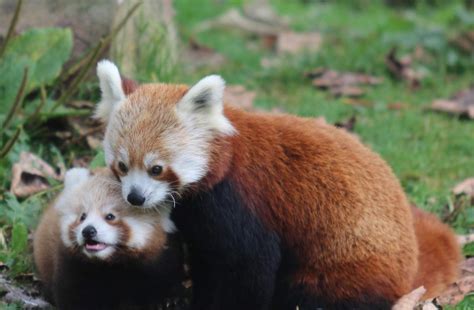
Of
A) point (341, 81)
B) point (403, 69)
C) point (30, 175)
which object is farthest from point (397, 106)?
point (30, 175)

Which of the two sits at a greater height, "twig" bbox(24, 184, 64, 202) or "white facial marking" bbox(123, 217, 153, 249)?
"white facial marking" bbox(123, 217, 153, 249)

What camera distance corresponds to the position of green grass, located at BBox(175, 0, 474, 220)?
6945 mm

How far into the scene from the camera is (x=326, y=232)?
4.61 metres

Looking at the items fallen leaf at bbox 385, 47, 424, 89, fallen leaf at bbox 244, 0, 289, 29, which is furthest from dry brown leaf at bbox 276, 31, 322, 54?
fallen leaf at bbox 385, 47, 424, 89

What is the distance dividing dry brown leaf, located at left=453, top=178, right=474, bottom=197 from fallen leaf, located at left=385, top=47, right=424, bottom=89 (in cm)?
224

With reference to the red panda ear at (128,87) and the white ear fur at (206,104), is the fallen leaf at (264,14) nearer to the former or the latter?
the red panda ear at (128,87)

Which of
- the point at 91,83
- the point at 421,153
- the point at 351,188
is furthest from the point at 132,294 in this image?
the point at 421,153

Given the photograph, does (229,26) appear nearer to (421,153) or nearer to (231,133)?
(421,153)

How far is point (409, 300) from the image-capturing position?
4.60 meters

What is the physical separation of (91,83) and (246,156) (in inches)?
96.7

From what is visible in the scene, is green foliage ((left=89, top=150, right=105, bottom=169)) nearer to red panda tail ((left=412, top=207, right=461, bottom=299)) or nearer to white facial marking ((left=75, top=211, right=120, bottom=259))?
white facial marking ((left=75, top=211, right=120, bottom=259))

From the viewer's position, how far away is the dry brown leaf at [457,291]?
4.92 metres

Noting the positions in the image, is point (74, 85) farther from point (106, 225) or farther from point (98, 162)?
point (106, 225)

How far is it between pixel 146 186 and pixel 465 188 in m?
2.83
